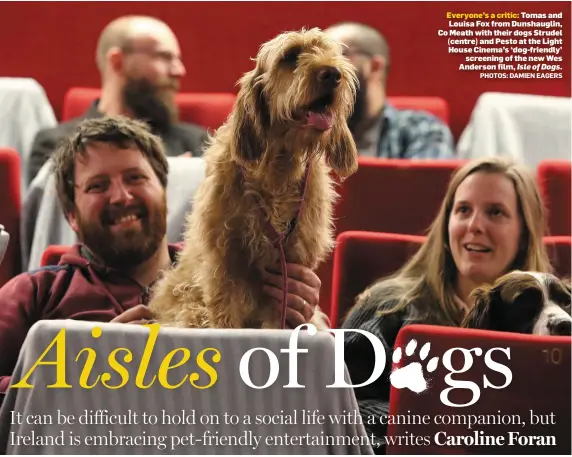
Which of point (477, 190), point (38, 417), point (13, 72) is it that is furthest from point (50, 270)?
point (13, 72)

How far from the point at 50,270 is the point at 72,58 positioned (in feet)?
4.26

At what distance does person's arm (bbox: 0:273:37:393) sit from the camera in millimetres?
1617

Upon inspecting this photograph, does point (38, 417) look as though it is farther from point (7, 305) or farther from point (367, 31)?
point (367, 31)

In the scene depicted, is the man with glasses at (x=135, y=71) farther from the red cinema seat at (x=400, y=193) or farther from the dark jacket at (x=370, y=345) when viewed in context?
the dark jacket at (x=370, y=345)

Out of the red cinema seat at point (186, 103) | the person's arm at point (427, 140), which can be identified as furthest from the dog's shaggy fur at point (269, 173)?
the red cinema seat at point (186, 103)

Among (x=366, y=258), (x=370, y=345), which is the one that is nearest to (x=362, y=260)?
(x=366, y=258)

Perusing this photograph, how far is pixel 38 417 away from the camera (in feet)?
4.50

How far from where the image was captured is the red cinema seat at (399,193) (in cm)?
200

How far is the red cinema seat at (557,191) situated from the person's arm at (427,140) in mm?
333

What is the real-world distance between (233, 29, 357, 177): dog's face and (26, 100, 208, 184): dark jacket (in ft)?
2.57

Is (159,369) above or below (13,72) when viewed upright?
below

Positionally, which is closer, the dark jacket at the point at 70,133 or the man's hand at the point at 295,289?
the man's hand at the point at 295,289

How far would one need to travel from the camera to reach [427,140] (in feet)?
7.78

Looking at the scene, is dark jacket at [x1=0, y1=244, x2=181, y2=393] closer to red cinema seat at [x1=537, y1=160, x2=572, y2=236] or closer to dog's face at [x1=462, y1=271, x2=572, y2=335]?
dog's face at [x1=462, y1=271, x2=572, y2=335]
